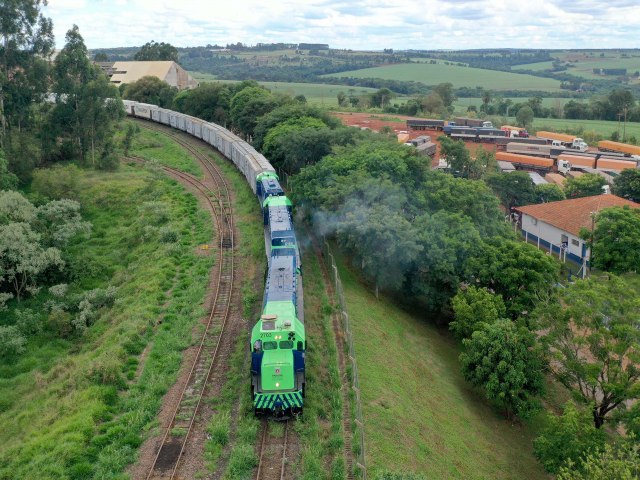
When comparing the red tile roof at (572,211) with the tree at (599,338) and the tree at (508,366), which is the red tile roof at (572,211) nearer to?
the tree at (599,338)

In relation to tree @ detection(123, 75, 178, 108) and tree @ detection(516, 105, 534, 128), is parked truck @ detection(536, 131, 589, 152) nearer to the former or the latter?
tree @ detection(516, 105, 534, 128)

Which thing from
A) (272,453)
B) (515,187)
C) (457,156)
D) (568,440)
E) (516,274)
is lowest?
(568,440)

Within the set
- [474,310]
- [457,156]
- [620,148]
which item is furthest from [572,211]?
[620,148]

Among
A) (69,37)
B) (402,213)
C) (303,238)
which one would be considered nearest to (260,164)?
(303,238)

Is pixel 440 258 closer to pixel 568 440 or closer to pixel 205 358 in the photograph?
pixel 568 440

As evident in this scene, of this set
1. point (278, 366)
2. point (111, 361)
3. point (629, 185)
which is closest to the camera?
point (278, 366)

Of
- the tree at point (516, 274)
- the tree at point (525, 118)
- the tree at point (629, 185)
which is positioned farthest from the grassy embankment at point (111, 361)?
the tree at point (525, 118)
